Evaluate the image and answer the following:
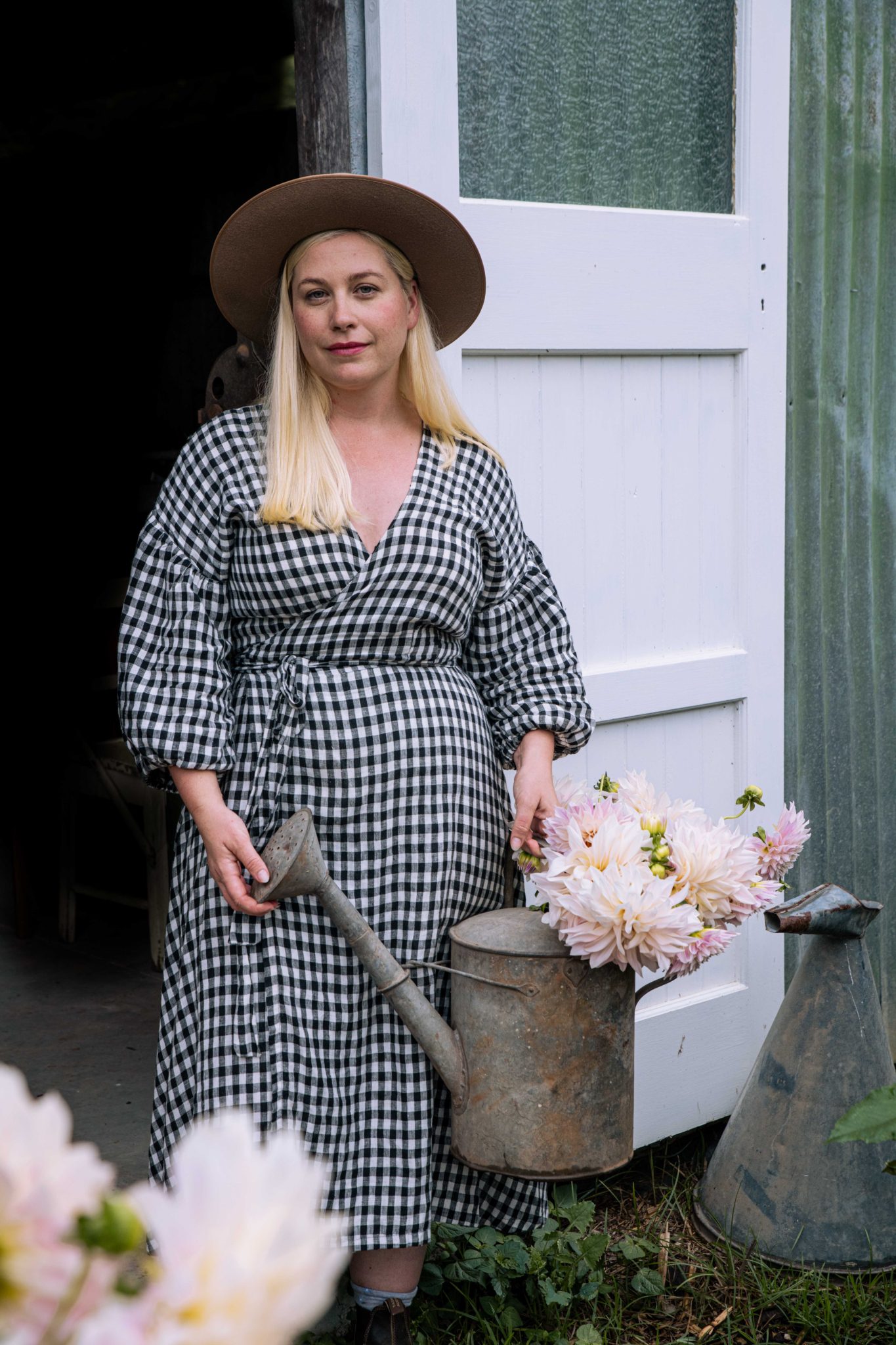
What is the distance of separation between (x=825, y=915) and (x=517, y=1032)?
90 centimetres

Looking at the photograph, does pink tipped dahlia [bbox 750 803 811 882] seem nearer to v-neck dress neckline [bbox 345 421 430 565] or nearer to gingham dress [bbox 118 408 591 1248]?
gingham dress [bbox 118 408 591 1248]

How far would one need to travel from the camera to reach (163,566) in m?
2.06

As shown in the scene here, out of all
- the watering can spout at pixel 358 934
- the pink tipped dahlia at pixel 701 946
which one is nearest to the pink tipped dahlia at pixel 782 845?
the pink tipped dahlia at pixel 701 946

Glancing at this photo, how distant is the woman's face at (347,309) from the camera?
204 centimetres

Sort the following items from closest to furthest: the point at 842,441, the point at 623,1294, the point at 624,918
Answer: the point at 624,918
the point at 623,1294
the point at 842,441

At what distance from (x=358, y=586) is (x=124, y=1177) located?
1.39 meters

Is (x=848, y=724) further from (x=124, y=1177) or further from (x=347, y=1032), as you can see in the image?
(x=124, y=1177)

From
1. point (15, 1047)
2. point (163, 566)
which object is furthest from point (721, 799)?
point (15, 1047)

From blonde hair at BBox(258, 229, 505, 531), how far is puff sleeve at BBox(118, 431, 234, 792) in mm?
109

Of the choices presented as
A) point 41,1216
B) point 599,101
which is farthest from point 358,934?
point 599,101

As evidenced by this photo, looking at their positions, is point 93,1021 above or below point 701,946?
below

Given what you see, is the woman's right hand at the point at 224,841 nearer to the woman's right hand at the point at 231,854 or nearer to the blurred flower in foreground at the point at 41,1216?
the woman's right hand at the point at 231,854

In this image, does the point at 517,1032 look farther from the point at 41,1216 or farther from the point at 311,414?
the point at 41,1216

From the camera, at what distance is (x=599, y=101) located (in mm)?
2691
